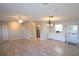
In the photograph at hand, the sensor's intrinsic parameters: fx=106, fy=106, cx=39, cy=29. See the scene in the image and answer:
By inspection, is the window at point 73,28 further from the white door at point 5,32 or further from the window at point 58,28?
the white door at point 5,32

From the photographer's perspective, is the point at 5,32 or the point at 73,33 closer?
the point at 5,32

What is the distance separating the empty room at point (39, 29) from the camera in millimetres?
2531

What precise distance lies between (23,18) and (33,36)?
0.58 metres

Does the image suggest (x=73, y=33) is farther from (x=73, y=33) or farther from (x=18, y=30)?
(x=18, y=30)

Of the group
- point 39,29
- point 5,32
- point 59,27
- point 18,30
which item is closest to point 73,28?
point 59,27

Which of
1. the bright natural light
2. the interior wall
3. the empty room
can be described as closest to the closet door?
the empty room

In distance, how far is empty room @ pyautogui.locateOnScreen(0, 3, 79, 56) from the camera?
8.30 ft

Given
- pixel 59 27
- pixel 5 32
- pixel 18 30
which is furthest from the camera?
pixel 59 27

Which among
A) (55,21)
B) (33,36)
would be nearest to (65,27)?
(55,21)

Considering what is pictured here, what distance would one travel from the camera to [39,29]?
2854 millimetres

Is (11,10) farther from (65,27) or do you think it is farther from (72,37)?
(72,37)

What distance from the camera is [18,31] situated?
2699mm

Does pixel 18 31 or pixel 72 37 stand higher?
pixel 18 31

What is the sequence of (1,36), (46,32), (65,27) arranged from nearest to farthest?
1. (1,36)
2. (65,27)
3. (46,32)
